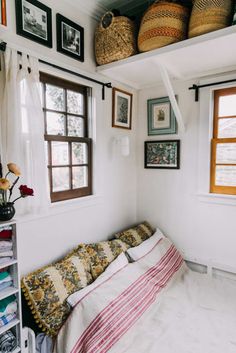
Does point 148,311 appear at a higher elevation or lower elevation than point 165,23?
lower

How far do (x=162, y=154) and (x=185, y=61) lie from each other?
953 millimetres

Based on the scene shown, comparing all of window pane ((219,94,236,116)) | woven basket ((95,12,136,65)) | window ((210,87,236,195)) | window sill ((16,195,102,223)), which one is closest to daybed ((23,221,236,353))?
window sill ((16,195,102,223))

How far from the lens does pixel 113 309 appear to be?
1.55 meters

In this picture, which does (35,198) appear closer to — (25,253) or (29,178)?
(29,178)

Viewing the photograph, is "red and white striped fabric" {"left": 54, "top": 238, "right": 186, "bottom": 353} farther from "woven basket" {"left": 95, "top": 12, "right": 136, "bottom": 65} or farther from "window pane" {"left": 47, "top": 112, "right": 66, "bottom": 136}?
"woven basket" {"left": 95, "top": 12, "right": 136, "bottom": 65}

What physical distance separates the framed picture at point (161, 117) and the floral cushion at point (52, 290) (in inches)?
64.5

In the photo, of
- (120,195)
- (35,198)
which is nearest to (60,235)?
(35,198)

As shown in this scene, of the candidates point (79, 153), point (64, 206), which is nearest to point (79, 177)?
point (79, 153)

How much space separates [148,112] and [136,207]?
1.12 meters

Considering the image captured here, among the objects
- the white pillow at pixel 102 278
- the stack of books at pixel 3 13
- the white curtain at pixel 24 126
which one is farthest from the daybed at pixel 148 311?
the stack of books at pixel 3 13

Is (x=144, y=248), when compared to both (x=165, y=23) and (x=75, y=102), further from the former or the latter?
(x=165, y=23)

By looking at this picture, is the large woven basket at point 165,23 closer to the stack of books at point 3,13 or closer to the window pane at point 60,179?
the stack of books at point 3,13

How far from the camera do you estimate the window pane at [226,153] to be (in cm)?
220

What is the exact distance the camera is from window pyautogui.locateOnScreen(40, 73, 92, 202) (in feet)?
6.15
